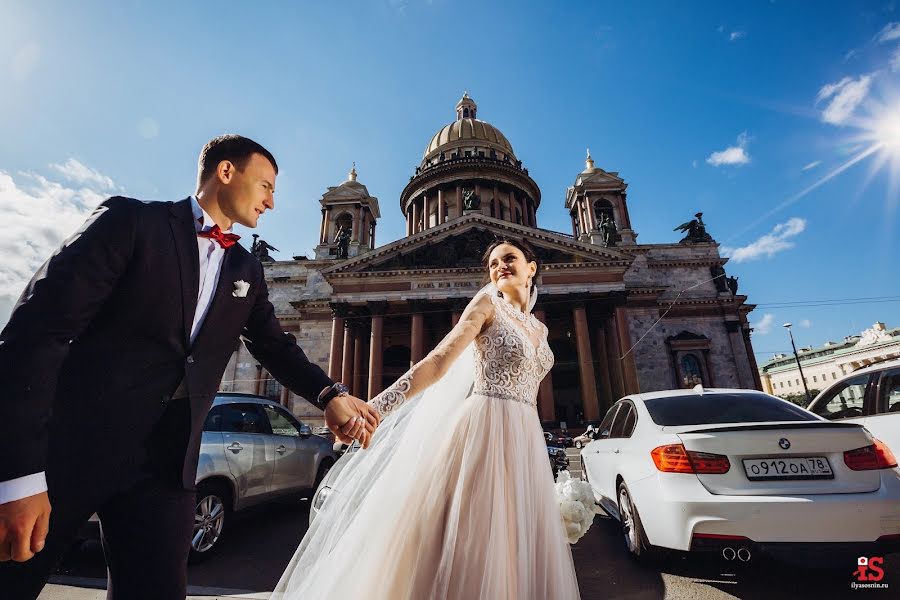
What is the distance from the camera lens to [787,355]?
92688 mm

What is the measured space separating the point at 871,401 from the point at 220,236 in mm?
7333

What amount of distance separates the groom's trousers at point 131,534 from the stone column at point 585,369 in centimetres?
2220

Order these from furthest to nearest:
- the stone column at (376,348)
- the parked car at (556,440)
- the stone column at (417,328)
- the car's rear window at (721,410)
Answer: the stone column at (417,328)
the stone column at (376,348)
the parked car at (556,440)
the car's rear window at (721,410)

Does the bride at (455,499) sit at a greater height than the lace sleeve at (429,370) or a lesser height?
lesser

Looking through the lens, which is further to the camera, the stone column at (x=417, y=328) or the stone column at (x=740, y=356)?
the stone column at (x=740, y=356)

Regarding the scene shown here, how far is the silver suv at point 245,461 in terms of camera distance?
15.1 ft

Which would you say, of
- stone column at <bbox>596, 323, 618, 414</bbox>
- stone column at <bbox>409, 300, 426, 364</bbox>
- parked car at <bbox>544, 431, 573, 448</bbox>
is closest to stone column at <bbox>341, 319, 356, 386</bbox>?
stone column at <bbox>409, 300, 426, 364</bbox>

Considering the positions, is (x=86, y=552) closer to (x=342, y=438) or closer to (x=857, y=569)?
(x=342, y=438)

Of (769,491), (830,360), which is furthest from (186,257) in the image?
(830,360)

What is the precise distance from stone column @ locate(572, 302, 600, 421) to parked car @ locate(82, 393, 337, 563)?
1823 centimetres

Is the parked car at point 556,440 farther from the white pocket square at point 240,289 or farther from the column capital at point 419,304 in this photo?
the column capital at point 419,304

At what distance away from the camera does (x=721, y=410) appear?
14.4 feet

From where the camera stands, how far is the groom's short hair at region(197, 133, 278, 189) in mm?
1956

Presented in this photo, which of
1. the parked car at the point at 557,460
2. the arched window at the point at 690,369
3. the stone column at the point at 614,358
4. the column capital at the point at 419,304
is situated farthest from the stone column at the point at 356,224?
the parked car at the point at 557,460
